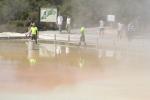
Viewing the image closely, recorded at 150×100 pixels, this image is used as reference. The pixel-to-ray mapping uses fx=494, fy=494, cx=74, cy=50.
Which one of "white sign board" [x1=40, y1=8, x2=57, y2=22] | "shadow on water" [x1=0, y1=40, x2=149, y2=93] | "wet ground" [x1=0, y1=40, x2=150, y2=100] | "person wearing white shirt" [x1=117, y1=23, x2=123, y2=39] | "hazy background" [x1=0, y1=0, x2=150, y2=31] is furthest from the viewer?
"white sign board" [x1=40, y1=8, x2=57, y2=22]

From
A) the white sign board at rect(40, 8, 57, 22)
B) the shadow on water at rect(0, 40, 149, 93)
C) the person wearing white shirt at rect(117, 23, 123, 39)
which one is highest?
the white sign board at rect(40, 8, 57, 22)

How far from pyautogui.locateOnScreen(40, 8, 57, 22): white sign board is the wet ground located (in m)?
16.3

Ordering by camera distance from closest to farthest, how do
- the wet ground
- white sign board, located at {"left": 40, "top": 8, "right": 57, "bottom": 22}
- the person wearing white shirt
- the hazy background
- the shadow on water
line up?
the wet ground, the shadow on water, the person wearing white shirt, the hazy background, white sign board, located at {"left": 40, "top": 8, "right": 57, "bottom": 22}

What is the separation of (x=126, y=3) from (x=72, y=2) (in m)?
15.0

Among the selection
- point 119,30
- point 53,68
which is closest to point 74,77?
point 53,68

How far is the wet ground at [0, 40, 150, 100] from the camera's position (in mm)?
11938

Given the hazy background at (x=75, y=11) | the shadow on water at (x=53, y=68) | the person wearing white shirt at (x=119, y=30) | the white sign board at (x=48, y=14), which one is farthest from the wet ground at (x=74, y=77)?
the white sign board at (x=48, y=14)

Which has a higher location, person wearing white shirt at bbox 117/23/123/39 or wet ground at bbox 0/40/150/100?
person wearing white shirt at bbox 117/23/123/39

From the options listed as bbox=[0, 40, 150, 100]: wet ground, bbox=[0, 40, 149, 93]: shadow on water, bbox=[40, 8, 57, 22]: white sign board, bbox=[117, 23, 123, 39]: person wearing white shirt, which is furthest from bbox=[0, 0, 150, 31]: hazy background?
bbox=[0, 40, 150, 100]: wet ground

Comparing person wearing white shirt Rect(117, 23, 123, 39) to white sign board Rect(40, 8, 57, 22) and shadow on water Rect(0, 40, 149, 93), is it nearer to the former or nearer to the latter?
shadow on water Rect(0, 40, 149, 93)

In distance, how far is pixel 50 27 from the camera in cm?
4478

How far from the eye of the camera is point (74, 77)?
15195 millimetres

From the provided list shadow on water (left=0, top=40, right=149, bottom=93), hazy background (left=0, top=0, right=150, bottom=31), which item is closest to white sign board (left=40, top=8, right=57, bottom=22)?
hazy background (left=0, top=0, right=150, bottom=31)

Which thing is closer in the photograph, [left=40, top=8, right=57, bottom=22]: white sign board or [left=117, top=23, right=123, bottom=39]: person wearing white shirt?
[left=117, top=23, right=123, bottom=39]: person wearing white shirt
